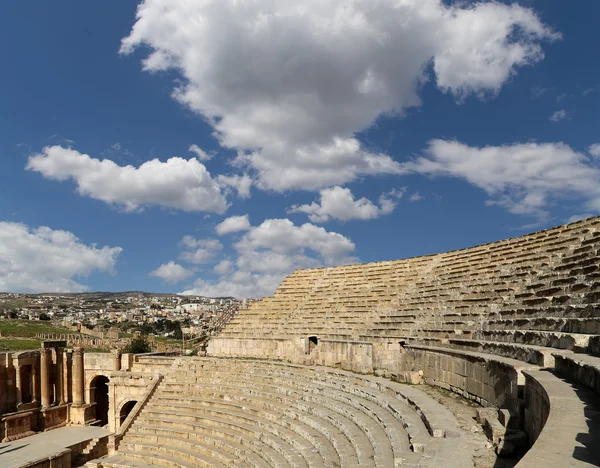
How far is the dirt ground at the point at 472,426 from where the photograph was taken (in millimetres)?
5704

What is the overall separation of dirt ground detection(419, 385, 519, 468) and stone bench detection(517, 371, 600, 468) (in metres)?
0.56

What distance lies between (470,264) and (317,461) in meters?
11.3

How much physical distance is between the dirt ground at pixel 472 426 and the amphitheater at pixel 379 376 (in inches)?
2.9

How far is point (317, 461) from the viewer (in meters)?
9.76

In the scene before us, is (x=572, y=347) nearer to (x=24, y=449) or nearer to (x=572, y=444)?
(x=572, y=444)

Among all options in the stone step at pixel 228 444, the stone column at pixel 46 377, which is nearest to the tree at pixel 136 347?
the stone column at pixel 46 377

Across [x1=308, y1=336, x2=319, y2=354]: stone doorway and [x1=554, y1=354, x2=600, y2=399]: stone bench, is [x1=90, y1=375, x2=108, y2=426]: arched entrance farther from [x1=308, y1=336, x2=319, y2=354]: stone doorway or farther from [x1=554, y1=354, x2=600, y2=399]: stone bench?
[x1=554, y1=354, x2=600, y2=399]: stone bench

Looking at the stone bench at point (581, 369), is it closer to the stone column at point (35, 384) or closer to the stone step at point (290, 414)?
the stone step at point (290, 414)

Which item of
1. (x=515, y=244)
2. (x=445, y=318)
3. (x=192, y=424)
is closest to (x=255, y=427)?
(x=192, y=424)

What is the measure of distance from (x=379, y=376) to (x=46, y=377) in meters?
17.5

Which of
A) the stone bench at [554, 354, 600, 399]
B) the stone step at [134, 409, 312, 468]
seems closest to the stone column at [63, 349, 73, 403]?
the stone step at [134, 409, 312, 468]

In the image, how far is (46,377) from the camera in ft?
77.0

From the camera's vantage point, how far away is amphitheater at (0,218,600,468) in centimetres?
662

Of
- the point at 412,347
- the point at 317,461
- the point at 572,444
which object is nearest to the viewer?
the point at 572,444
